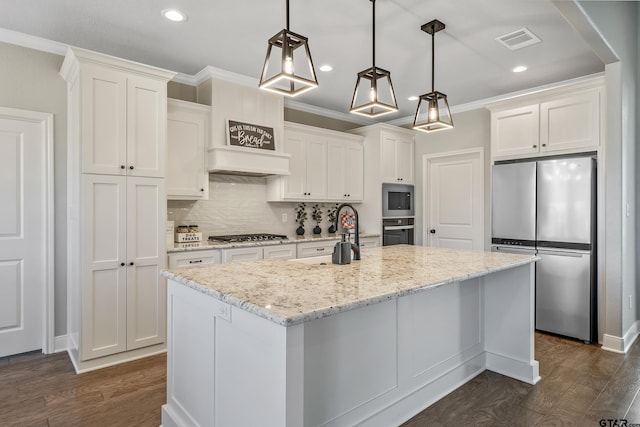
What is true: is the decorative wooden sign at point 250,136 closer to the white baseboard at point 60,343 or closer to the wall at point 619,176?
the white baseboard at point 60,343

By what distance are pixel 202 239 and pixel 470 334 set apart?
9.18ft

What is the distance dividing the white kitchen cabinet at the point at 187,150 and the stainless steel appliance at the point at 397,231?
2.57 m

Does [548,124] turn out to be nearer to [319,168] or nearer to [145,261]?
[319,168]

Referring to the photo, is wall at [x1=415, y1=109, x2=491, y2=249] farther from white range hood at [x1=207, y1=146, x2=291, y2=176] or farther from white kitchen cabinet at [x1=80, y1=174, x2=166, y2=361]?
white kitchen cabinet at [x1=80, y1=174, x2=166, y2=361]

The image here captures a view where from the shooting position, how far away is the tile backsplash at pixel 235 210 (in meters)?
4.09

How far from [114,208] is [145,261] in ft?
1.67

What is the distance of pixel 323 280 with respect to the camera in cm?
181

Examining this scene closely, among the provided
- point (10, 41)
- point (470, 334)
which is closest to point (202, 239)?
point (10, 41)

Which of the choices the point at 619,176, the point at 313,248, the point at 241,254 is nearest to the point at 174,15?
the point at 241,254

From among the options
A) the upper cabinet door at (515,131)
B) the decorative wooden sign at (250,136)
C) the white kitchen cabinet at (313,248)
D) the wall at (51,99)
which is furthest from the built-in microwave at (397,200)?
the wall at (51,99)

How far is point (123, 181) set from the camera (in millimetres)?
3092

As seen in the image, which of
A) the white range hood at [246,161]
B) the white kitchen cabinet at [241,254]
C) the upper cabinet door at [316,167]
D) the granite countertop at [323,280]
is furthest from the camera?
the upper cabinet door at [316,167]

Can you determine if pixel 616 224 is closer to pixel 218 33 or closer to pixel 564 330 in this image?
pixel 564 330

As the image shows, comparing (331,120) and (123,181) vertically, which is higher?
(331,120)
